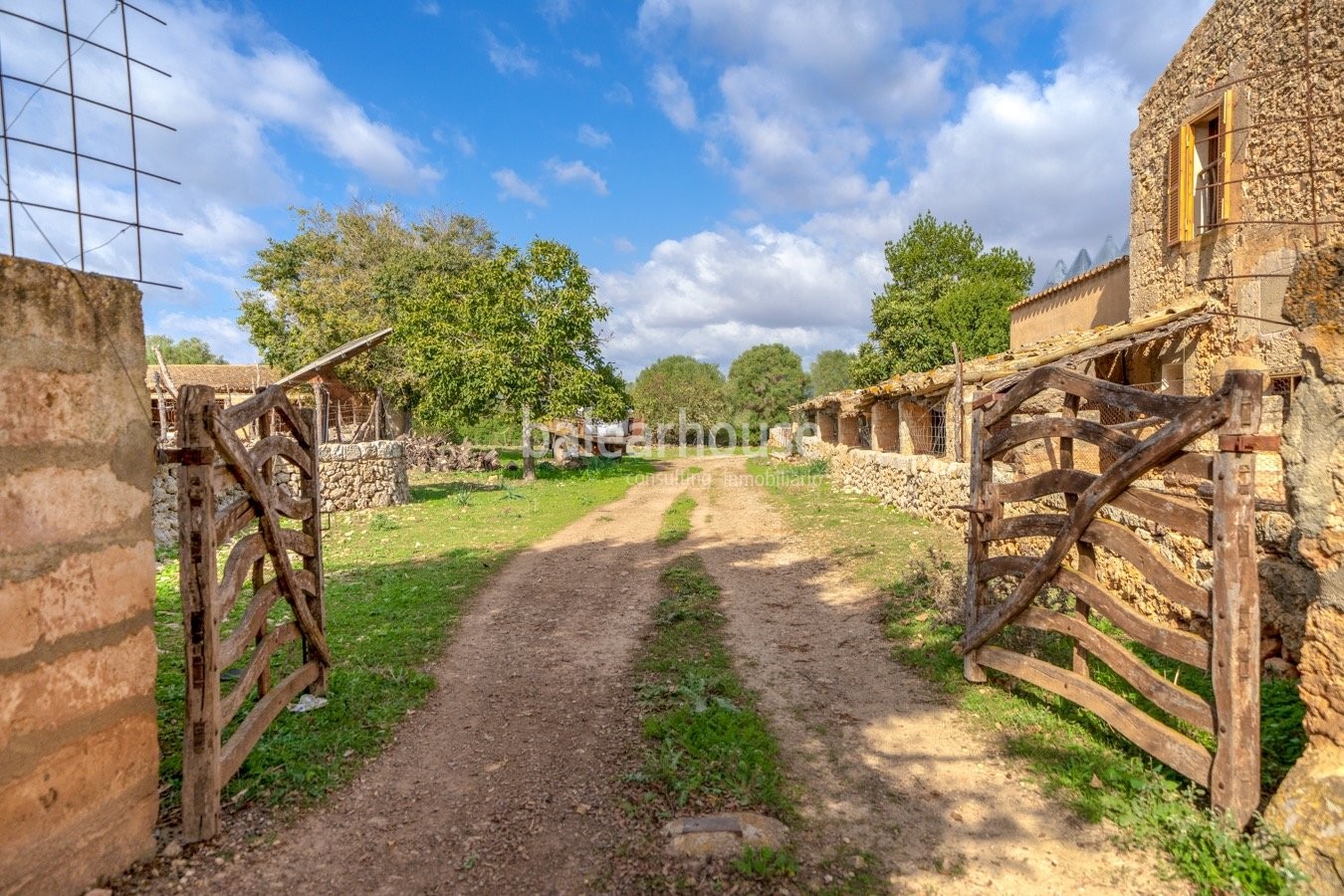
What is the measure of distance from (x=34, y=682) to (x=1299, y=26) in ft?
44.9

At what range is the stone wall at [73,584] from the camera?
107 inches

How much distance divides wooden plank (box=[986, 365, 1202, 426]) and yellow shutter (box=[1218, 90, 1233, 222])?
7597 mm

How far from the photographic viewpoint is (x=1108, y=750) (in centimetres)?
421

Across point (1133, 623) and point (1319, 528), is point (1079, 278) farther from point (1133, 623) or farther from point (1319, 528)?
point (1319, 528)

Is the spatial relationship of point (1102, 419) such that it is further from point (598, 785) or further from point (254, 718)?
point (254, 718)

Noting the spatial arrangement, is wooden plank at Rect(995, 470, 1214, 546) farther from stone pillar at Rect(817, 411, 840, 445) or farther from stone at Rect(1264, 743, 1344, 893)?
stone pillar at Rect(817, 411, 840, 445)

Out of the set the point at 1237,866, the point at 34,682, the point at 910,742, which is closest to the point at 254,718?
the point at 34,682

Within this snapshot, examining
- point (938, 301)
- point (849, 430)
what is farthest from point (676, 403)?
point (849, 430)

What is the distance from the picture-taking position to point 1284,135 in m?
8.77

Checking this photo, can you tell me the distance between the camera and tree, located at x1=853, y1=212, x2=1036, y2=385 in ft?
96.3

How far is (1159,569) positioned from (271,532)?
5252 millimetres

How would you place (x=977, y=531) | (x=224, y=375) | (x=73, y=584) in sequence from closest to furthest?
(x=73, y=584)
(x=977, y=531)
(x=224, y=375)

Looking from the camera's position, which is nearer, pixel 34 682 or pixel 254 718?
pixel 34 682

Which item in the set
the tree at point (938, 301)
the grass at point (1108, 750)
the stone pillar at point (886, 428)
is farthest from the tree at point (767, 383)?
the grass at point (1108, 750)
